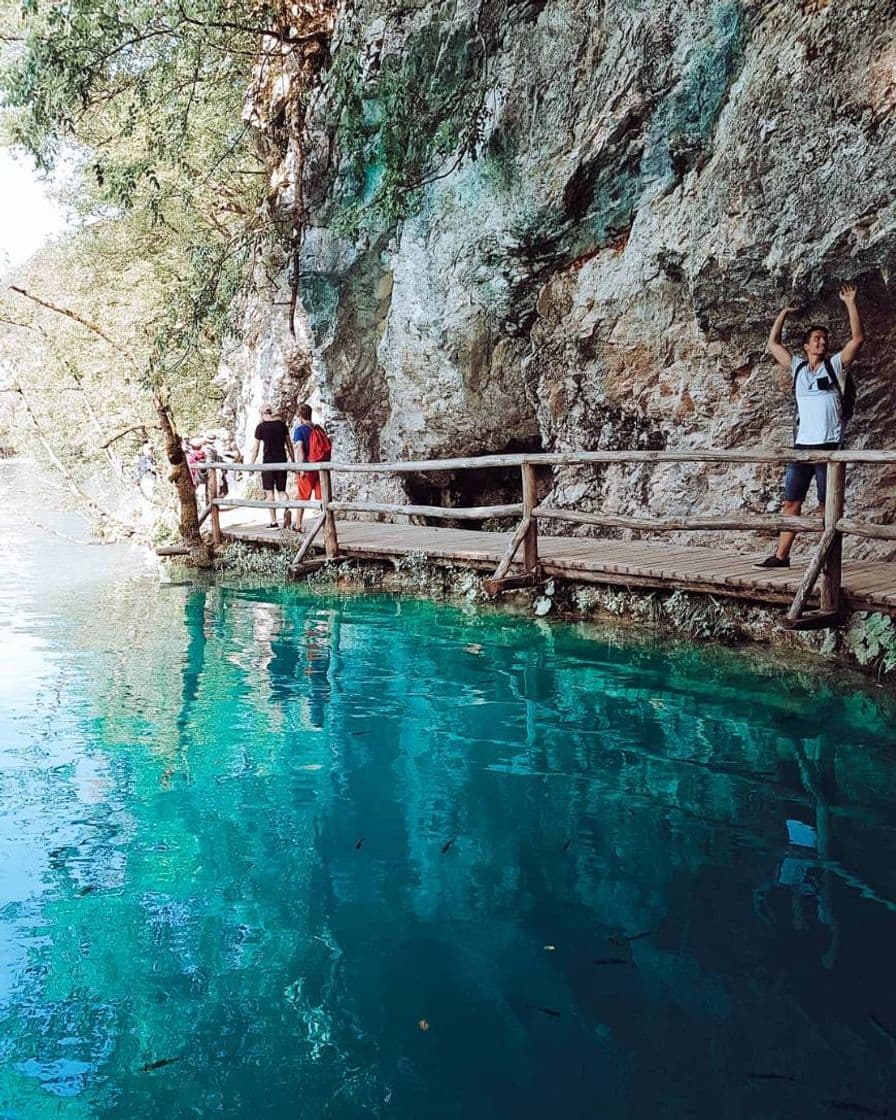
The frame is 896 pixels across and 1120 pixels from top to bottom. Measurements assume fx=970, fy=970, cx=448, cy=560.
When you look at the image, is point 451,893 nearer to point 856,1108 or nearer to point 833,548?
point 856,1108

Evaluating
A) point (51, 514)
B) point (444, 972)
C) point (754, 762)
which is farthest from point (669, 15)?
point (51, 514)

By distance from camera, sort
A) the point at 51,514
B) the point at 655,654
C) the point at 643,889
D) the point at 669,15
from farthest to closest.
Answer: the point at 51,514 → the point at 669,15 → the point at 655,654 → the point at 643,889

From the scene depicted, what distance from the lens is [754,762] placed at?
614 centimetres

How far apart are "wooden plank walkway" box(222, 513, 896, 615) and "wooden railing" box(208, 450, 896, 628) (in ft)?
0.85

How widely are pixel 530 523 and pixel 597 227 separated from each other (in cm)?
448

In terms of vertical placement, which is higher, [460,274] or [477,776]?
[460,274]

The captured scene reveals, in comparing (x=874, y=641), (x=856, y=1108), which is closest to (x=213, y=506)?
(x=874, y=641)

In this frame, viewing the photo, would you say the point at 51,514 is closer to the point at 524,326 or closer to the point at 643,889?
the point at 524,326

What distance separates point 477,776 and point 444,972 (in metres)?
2.25

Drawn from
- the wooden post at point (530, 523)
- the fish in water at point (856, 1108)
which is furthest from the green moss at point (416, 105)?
the fish in water at point (856, 1108)

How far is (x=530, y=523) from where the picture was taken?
10195 mm

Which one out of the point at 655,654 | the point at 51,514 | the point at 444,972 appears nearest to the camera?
the point at 444,972

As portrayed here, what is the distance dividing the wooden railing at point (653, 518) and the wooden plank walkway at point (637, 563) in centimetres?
26

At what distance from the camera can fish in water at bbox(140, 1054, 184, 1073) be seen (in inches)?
131
